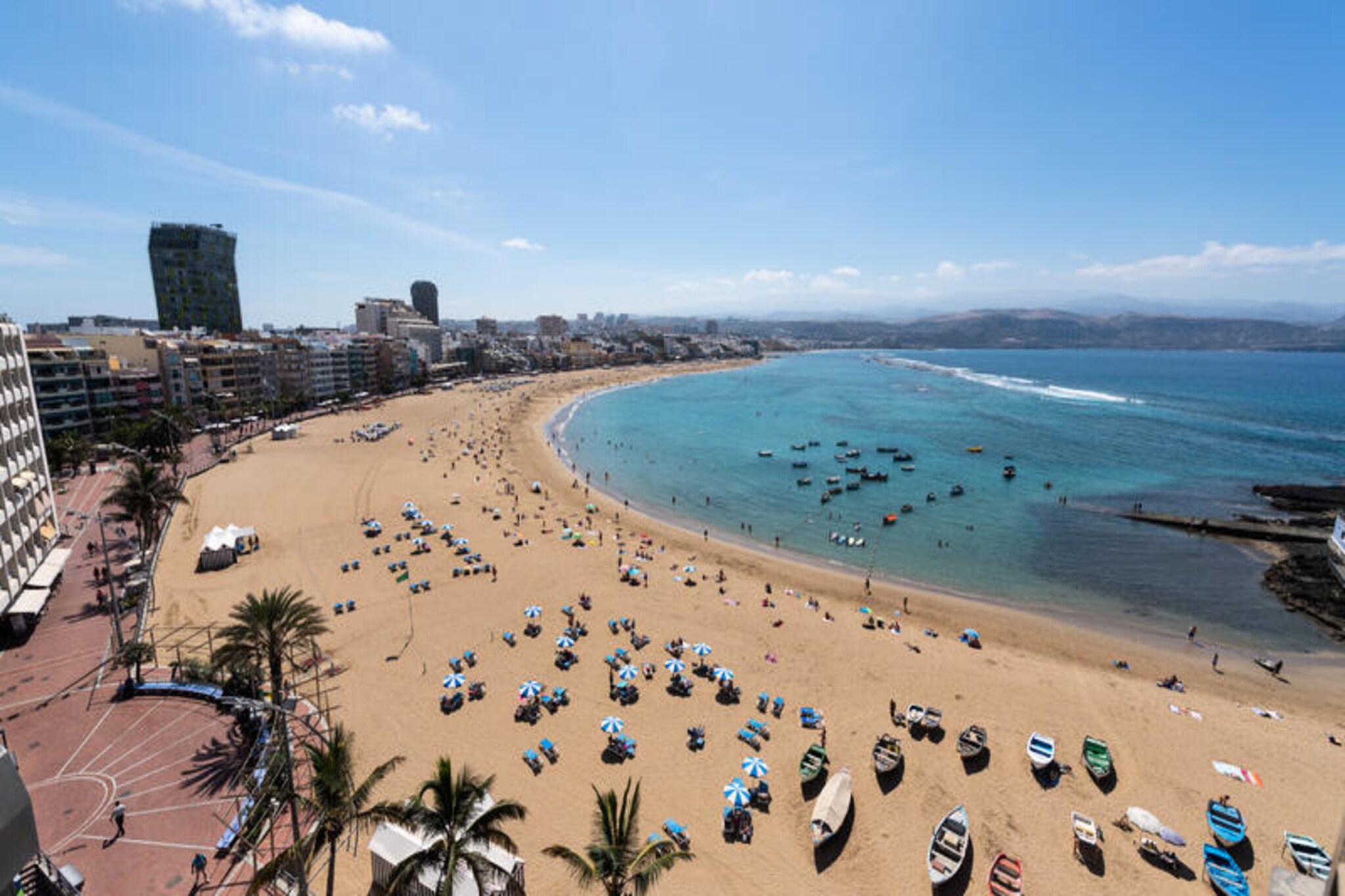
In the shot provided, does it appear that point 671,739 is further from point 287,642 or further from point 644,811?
point 287,642

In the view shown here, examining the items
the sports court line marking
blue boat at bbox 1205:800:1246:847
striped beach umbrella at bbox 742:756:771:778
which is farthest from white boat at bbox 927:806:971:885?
the sports court line marking

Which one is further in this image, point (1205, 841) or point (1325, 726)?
point (1325, 726)

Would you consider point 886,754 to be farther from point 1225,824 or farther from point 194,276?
point 194,276

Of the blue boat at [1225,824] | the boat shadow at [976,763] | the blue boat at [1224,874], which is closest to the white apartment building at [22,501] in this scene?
the boat shadow at [976,763]

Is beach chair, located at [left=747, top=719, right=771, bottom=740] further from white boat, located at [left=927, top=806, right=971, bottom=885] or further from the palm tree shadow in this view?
the palm tree shadow

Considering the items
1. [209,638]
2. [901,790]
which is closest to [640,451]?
[209,638]

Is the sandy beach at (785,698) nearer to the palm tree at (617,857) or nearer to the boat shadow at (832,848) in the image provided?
the boat shadow at (832,848)

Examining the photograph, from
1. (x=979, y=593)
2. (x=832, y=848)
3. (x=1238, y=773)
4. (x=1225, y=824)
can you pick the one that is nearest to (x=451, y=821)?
(x=832, y=848)
